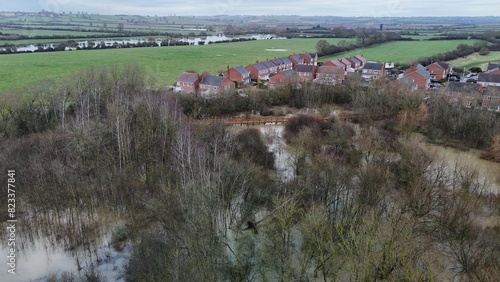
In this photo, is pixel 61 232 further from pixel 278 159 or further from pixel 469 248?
pixel 469 248

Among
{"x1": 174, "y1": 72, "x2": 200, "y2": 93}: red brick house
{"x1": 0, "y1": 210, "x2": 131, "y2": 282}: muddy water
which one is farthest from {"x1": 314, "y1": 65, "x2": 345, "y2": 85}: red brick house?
{"x1": 0, "y1": 210, "x2": 131, "y2": 282}: muddy water

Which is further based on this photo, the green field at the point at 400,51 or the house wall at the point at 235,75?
the green field at the point at 400,51

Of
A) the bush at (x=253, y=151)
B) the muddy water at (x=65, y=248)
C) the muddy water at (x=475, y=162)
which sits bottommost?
the muddy water at (x=65, y=248)

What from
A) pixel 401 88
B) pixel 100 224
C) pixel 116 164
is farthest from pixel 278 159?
pixel 401 88

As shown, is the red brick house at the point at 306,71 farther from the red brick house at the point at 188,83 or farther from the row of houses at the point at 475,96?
the row of houses at the point at 475,96

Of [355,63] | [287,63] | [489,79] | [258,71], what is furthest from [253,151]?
[355,63]

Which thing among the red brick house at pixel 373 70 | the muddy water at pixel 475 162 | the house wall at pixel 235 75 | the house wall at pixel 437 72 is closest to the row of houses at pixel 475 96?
the muddy water at pixel 475 162
